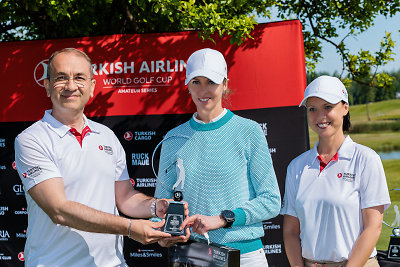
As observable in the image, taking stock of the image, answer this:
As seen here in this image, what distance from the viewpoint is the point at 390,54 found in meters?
7.48

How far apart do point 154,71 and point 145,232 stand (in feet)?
9.36

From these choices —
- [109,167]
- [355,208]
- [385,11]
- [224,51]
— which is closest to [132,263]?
[224,51]

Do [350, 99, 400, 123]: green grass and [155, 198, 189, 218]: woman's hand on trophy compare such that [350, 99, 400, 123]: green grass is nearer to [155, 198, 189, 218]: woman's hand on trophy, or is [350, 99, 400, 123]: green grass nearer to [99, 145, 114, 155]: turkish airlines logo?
[155, 198, 189, 218]: woman's hand on trophy

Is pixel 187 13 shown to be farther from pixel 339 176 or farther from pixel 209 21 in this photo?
pixel 339 176

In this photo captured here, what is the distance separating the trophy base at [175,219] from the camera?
248cm

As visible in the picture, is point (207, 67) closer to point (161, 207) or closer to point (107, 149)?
point (107, 149)

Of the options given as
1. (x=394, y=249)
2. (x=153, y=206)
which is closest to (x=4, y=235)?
(x=153, y=206)

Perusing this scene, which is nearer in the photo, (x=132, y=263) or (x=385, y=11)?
(x=132, y=263)

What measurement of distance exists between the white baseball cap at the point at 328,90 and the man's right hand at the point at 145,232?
1107 mm

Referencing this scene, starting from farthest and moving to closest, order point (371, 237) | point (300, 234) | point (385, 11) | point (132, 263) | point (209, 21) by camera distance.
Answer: point (385, 11), point (132, 263), point (209, 21), point (300, 234), point (371, 237)

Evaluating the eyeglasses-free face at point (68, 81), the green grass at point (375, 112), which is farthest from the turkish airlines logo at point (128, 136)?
the green grass at point (375, 112)

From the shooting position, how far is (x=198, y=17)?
15.4ft

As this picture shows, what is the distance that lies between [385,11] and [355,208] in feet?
17.3

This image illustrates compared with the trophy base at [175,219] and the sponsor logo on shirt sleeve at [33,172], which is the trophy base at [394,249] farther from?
the sponsor logo on shirt sleeve at [33,172]
